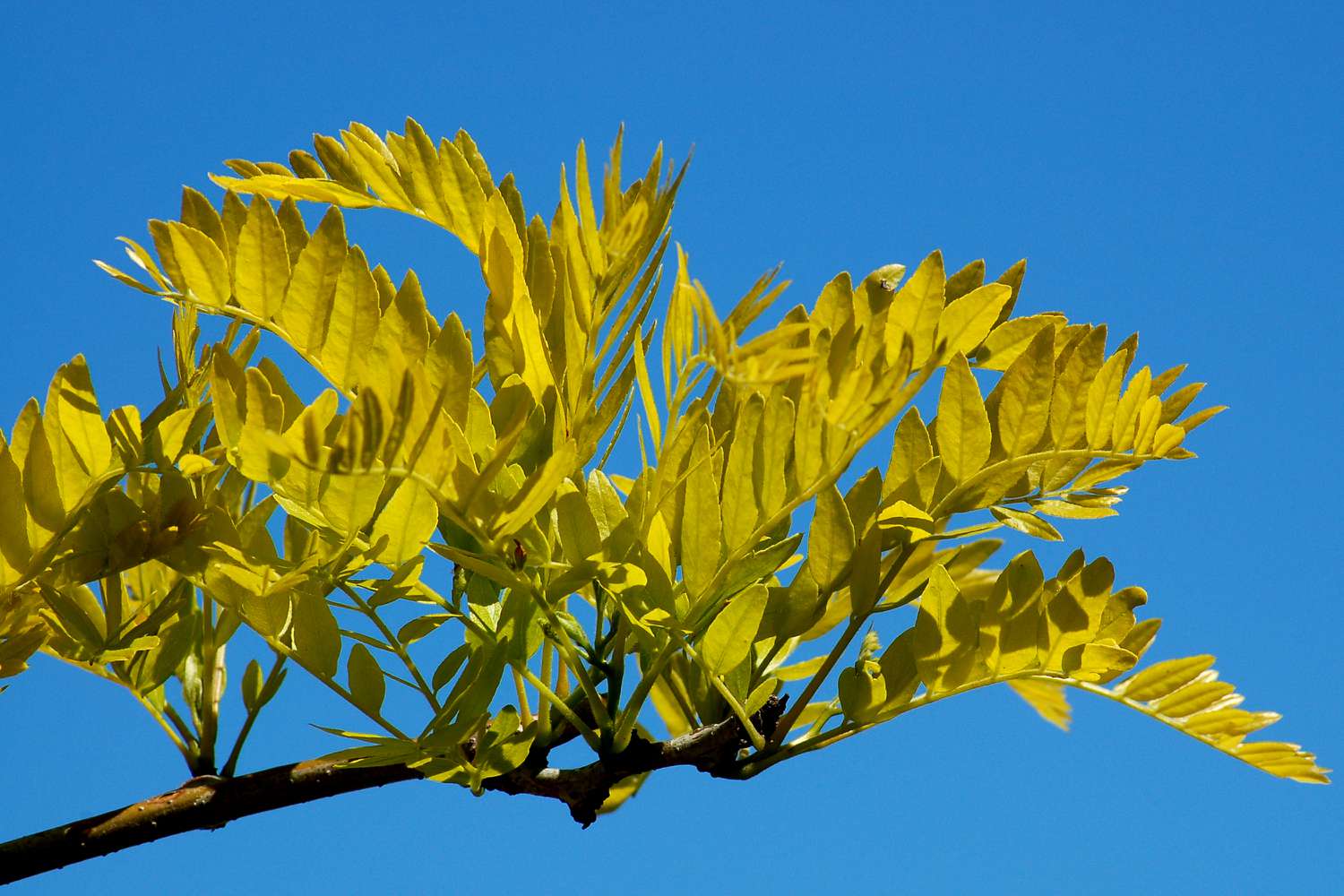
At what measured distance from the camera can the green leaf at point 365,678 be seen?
775 millimetres

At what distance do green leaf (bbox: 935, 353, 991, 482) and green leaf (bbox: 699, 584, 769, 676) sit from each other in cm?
15

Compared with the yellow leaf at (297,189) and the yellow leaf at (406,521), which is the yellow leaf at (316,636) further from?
the yellow leaf at (297,189)

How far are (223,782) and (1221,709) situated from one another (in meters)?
0.70

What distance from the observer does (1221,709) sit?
2.76 ft

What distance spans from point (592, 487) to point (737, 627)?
124mm

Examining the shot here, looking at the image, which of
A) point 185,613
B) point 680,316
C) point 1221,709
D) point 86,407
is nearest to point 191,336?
point 86,407

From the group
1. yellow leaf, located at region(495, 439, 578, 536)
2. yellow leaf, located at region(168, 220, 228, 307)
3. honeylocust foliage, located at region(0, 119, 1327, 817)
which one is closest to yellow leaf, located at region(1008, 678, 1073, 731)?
honeylocust foliage, located at region(0, 119, 1327, 817)

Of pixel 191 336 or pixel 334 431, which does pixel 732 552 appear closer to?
pixel 334 431

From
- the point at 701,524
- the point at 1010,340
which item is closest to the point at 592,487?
the point at 701,524

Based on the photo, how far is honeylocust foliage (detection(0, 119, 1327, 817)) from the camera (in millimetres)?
695

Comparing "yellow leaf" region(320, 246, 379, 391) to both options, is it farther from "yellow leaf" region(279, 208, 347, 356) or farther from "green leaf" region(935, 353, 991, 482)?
"green leaf" region(935, 353, 991, 482)

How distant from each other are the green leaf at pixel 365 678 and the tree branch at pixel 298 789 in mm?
69

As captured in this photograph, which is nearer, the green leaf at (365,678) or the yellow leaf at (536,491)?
the yellow leaf at (536,491)

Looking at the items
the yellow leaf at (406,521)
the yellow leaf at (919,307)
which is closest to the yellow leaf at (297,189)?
the yellow leaf at (406,521)
